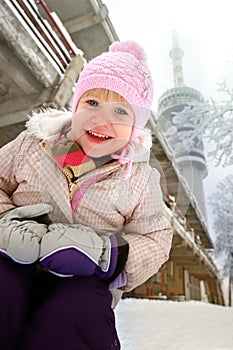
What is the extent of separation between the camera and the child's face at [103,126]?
85 centimetres

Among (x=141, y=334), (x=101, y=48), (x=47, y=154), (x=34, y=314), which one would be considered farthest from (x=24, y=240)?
(x=101, y=48)

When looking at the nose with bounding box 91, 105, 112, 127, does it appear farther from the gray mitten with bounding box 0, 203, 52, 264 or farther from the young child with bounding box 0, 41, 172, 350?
the gray mitten with bounding box 0, 203, 52, 264

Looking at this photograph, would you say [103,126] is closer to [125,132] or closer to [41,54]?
[125,132]

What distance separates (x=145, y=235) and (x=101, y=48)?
505 cm

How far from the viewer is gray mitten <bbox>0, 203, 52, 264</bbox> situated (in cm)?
68

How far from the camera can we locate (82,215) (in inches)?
33.3

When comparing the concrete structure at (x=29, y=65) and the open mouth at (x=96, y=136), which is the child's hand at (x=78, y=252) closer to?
the open mouth at (x=96, y=136)

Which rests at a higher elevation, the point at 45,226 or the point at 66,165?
the point at 66,165

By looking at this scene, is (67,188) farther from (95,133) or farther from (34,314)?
(34,314)

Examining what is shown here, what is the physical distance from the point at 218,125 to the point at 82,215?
2.46m

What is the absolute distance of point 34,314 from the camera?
2.26 ft

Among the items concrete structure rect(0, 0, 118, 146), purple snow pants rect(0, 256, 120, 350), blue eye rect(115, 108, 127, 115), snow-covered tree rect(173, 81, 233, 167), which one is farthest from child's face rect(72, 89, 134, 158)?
concrete structure rect(0, 0, 118, 146)

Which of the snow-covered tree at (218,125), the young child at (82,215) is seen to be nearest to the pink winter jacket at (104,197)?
the young child at (82,215)

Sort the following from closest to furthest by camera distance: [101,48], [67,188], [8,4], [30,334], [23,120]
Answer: [30,334] → [67,188] → [8,4] → [23,120] → [101,48]
